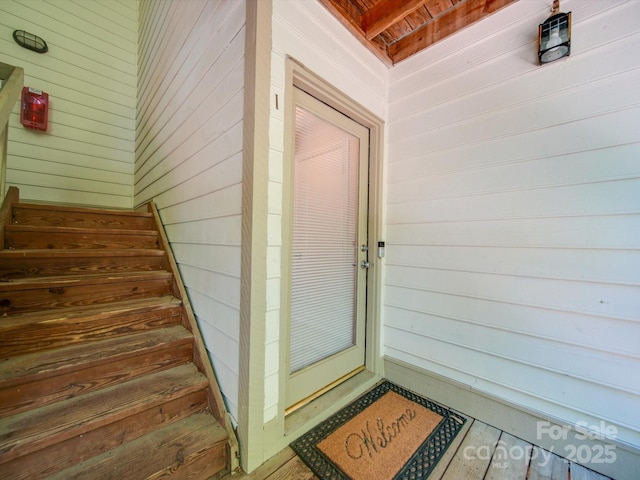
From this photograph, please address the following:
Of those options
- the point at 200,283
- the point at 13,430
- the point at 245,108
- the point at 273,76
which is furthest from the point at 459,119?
the point at 13,430

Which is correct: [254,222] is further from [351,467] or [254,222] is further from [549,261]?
[549,261]

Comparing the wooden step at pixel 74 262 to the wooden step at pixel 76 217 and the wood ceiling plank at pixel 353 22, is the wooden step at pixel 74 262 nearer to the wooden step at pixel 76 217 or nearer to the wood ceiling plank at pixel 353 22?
the wooden step at pixel 76 217

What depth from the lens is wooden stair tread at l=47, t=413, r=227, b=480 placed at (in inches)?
40.2

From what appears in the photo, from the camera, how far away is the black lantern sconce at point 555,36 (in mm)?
1358

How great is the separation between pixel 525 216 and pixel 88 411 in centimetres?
→ 248

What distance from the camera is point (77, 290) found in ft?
5.14

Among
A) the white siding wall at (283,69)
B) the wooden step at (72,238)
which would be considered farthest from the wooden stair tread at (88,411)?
the wooden step at (72,238)

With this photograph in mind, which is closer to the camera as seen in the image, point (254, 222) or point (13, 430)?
point (13, 430)

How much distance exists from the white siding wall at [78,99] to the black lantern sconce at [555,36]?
4176 millimetres

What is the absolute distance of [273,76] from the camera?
1289 mm

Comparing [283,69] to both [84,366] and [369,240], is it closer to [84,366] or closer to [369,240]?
[369,240]

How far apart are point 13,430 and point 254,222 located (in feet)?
4.12

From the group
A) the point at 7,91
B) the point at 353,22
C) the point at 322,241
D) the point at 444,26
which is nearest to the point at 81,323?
the point at 7,91

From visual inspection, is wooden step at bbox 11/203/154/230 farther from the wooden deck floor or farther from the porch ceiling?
the porch ceiling
